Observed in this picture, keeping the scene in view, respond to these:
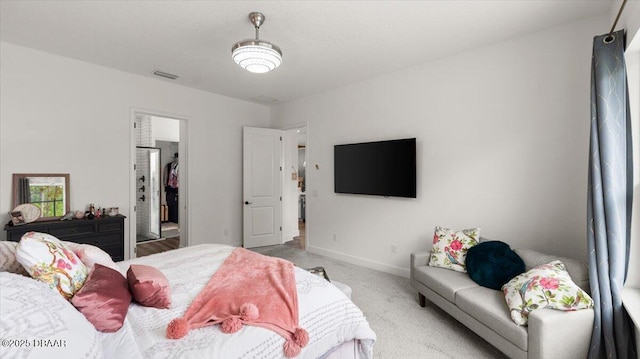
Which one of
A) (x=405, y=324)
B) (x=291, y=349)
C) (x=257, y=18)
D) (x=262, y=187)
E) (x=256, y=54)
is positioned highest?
(x=257, y=18)

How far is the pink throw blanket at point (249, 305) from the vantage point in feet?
4.42

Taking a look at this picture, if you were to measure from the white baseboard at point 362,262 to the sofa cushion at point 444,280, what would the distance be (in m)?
0.84

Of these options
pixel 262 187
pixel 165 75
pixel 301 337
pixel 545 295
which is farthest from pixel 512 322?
pixel 165 75

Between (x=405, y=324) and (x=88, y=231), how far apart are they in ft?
11.5

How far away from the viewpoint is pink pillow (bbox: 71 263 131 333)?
4.12ft

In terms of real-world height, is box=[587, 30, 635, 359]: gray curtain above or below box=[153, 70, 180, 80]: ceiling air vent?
below

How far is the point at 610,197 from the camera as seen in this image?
1.77 m

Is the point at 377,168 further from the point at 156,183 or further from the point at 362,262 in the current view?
the point at 156,183

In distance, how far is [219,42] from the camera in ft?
9.36

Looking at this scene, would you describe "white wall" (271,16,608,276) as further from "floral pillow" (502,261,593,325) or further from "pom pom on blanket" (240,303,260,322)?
"pom pom on blanket" (240,303,260,322)

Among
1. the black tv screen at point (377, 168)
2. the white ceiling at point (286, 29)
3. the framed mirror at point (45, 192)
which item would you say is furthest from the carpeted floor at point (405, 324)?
the framed mirror at point (45, 192)

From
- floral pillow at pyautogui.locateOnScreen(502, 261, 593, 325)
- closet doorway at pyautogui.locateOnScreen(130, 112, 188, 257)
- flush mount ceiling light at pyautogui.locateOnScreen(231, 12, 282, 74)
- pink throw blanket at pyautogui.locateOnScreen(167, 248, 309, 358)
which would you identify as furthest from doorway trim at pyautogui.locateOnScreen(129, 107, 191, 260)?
floral pillow at pyautogui.locateOnScreen(502, 261, 593, 325)

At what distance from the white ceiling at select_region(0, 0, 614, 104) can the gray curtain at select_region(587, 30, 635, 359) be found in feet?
2.69

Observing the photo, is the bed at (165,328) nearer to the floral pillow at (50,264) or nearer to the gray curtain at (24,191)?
the floral pillow at (50,264)
